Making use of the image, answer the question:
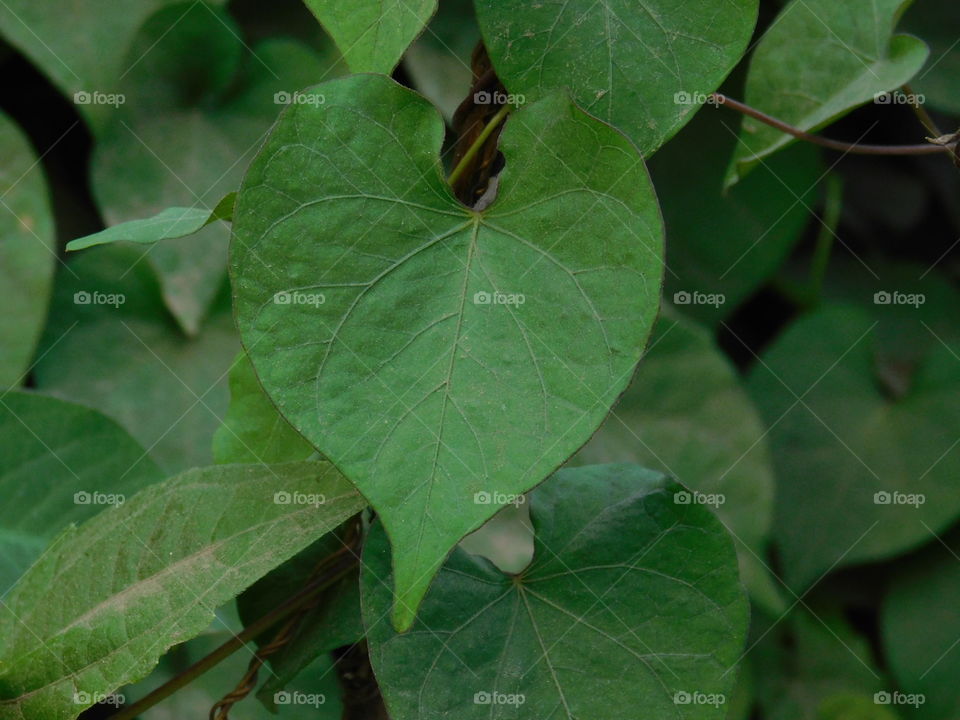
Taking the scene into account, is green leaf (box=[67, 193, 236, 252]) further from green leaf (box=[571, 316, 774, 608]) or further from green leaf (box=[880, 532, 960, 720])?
green leaf (box=[880, 532, 960, 720])

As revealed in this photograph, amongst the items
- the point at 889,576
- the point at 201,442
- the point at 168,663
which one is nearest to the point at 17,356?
the point at 201,442

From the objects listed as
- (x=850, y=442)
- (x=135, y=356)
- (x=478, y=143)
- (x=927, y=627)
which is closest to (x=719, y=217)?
(x=850, y=442)

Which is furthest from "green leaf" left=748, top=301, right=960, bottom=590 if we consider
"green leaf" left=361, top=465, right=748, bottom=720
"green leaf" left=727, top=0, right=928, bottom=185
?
"green leaf" left=361, top=465, right=748, bottom=720

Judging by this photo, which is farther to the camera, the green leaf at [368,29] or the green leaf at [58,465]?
the green leaf at [58,465]

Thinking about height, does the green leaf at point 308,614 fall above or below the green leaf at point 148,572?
below

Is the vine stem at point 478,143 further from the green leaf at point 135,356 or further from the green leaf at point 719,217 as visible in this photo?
the green leaf at point 719,217

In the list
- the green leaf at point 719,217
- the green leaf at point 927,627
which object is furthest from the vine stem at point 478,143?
the green leaf at point 927,627

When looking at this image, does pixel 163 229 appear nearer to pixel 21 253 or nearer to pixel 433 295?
pixel 433 295
